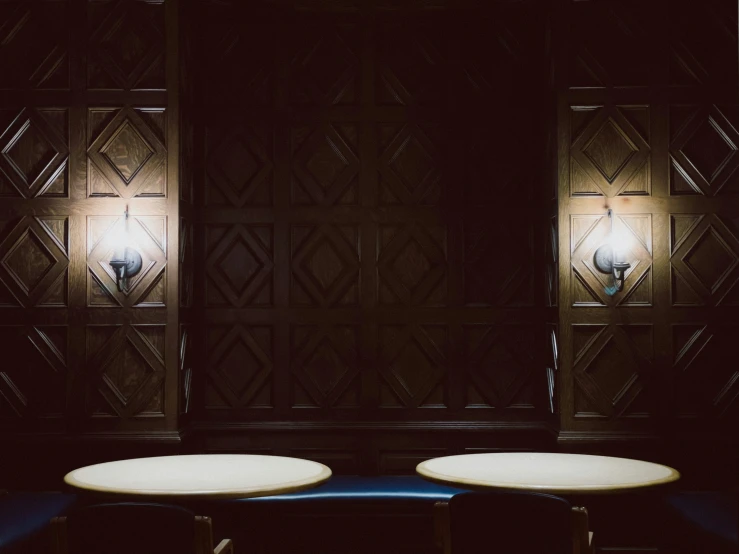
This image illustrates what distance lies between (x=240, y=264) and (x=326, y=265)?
63 cm

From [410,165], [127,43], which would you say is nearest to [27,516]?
[127,43]

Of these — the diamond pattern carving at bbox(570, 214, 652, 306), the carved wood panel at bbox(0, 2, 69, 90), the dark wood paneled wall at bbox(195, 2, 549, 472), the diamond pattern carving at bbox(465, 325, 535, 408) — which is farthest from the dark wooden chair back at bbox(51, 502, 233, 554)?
the carved wood panel at bbox(0, 2, 69, 90)

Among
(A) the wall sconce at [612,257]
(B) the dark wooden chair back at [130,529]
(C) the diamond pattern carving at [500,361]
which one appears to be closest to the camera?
(B) the dark wooden chair back at [130,529]

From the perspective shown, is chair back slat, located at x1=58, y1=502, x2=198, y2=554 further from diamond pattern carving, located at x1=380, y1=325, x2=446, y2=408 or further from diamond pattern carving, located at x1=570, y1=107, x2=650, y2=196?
diamond pattern carving, located at x1=570, y1=107, x2=650, y2=196

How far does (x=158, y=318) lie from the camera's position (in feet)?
17.1

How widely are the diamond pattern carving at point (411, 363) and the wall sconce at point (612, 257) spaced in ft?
4.11

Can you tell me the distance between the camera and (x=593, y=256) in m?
5.17

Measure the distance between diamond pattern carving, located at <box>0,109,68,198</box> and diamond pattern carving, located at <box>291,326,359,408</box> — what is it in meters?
2.04

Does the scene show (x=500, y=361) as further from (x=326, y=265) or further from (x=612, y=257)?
(x=326, y=265)

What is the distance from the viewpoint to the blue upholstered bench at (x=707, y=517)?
399 centimetres

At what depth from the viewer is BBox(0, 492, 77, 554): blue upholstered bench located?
13.2 feet

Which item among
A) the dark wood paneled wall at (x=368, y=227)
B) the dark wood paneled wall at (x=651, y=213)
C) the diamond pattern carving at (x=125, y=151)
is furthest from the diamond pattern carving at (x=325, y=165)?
the dark wood paneled wall at (x=651, y=213)

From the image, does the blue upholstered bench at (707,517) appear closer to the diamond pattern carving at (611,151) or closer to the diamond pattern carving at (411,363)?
the diamond pattern carving at (411,363)

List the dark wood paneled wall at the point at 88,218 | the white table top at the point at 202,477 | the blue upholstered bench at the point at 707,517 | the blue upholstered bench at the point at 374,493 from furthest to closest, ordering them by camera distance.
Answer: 1. the dark wood paneled wall at the point at 88,218
2. the blue upholstered bench at the point at 374,493
3. the blue upholstered bench at the point at 707,517
4. the white table top at the point at 202,477
